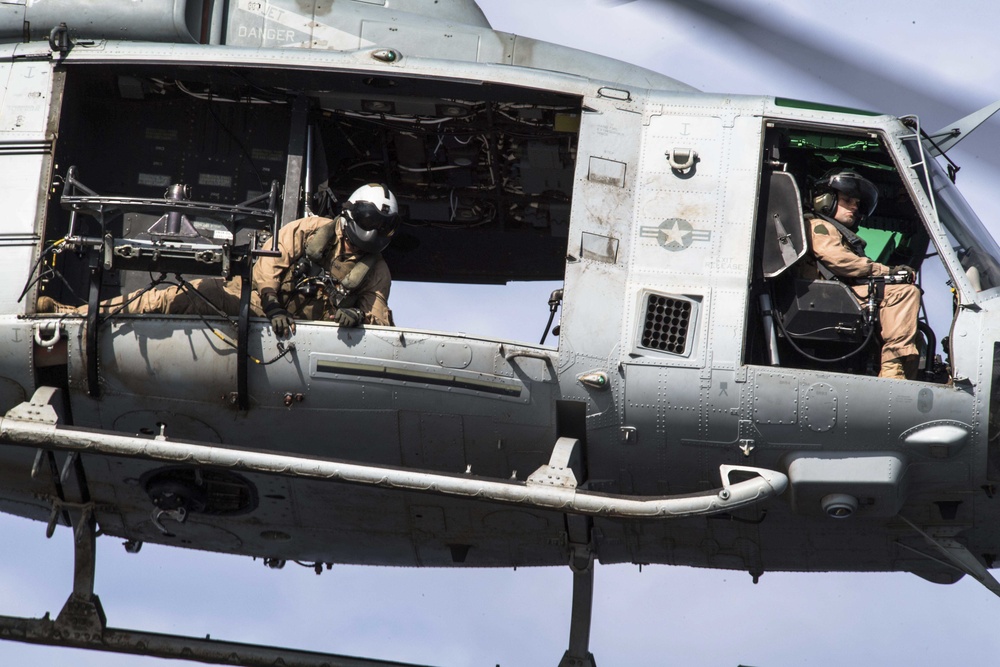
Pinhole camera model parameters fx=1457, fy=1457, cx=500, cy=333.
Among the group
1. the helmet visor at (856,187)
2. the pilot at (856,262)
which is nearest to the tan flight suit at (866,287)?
the pilot at (856,262)

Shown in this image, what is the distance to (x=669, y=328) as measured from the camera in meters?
8.60

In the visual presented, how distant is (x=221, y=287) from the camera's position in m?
9.12

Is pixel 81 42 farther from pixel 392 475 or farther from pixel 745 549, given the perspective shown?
pixel 745 549

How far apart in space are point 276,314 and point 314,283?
46 centimetres

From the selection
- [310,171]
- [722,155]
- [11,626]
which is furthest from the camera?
[310,171]

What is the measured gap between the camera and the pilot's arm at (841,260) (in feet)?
29.6

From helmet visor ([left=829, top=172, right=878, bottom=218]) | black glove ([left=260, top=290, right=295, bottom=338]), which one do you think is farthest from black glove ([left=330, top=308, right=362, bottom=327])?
helmet visor ([left=829, top=172, right=878, bottom=218])

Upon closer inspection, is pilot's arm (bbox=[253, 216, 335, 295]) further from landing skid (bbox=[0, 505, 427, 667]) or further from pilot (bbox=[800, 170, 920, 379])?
pilot (bbox=[800, 170, 920, 379])

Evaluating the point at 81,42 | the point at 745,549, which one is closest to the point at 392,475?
the point at 745,549

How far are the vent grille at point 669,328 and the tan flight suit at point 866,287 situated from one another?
1.00 metres

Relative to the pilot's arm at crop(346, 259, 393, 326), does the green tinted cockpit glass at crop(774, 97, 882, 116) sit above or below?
above

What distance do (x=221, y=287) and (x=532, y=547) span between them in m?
2.76

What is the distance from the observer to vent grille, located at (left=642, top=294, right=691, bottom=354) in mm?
8586

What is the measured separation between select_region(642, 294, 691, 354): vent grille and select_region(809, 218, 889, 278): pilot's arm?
106 centimetres
